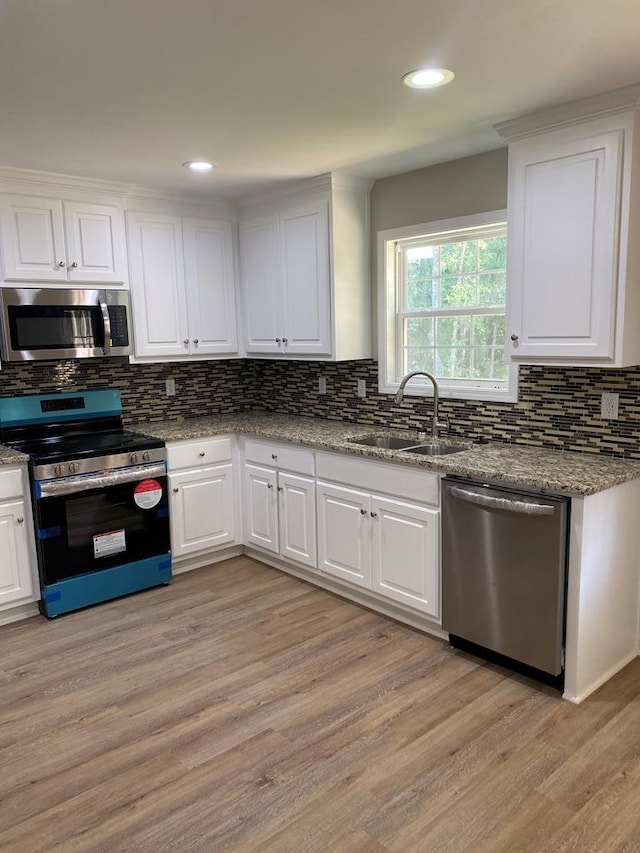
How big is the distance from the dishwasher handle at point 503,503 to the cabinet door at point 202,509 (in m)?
1.71

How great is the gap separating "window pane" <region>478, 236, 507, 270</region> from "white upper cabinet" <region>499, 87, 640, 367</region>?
0.51m

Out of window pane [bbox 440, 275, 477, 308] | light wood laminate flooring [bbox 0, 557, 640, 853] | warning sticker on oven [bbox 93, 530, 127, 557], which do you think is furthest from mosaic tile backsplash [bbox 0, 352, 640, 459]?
light wood laminate flooring [bbox 0, 557, 640, 853]

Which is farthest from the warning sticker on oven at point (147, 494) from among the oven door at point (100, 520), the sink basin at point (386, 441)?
the sink basin at point (386, 441)

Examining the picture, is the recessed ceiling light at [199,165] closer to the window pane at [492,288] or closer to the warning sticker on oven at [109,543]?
the window pane at [492,288]

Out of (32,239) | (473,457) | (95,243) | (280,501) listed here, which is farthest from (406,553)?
(32,239)

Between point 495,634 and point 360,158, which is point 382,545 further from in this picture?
point 360,158

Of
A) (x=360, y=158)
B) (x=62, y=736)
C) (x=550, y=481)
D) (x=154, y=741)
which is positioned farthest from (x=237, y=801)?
(x=360, y=158)

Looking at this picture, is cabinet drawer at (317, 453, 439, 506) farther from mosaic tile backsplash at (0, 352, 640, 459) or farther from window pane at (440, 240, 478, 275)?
window pane at (440, 240, 478, 275)

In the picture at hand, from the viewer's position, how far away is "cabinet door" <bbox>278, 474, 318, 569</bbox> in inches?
141

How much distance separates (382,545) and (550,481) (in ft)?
3.27

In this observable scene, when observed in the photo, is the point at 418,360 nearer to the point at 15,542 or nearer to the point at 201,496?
the point at 201,496

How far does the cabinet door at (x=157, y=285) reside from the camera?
386 centimetres

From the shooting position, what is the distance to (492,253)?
10.9 ft

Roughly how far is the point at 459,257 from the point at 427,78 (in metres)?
1.37
